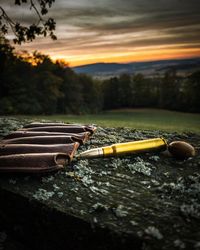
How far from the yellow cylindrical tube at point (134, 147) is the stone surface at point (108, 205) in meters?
0.09

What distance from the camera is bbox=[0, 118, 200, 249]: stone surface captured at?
1.93m

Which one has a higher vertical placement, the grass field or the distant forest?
the distant forest

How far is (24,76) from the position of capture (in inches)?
2125

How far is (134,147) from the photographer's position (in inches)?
132

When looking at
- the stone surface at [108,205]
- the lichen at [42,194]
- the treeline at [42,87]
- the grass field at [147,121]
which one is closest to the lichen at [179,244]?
the stone surface at [108,205]

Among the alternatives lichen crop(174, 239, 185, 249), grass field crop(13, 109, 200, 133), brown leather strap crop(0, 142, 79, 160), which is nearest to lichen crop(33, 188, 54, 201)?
brown leather strap crop(0, 142, 79, 160)

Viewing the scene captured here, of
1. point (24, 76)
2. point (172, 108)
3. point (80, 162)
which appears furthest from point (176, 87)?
point (80, 162)

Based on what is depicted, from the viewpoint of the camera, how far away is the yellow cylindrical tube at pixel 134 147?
10.8 feet

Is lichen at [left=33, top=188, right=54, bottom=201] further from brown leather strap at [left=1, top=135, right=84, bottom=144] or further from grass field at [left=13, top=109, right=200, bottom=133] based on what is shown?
grass field at [left=13, top=109, right=200, bottom=133]

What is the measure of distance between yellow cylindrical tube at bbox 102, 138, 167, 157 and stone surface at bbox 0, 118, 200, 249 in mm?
88

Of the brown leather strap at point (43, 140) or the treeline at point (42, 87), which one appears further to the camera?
the treeline at point (42, 87)

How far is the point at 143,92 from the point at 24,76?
3114cm

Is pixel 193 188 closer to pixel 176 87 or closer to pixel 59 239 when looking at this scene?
pixel 59 239

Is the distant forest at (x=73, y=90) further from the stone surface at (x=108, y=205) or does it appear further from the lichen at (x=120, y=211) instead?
the lichen at (x=120, y=211)
